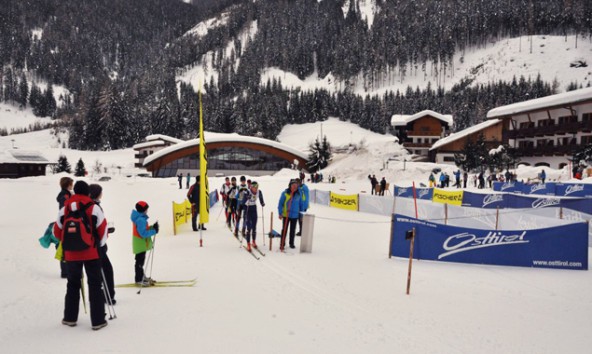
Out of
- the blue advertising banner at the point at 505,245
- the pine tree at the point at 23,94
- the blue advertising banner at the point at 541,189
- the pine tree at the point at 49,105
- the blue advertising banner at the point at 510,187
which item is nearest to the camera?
the blue advertising banner at the point at 505,245

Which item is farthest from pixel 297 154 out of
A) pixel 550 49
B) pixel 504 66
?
pixel 550 49

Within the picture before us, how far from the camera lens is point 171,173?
214 feet

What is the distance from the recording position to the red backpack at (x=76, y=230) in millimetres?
4301

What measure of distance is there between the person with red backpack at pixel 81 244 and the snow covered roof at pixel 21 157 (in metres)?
66.9

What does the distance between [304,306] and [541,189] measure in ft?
73.5

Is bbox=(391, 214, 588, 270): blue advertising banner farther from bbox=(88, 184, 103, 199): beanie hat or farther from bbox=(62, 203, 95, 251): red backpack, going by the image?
bbox=(62, 203, 95, 251): red backpack

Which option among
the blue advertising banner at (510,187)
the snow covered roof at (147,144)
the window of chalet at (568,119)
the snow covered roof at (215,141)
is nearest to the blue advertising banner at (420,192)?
the blue advertising banner at (510,187)

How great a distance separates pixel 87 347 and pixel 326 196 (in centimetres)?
2109

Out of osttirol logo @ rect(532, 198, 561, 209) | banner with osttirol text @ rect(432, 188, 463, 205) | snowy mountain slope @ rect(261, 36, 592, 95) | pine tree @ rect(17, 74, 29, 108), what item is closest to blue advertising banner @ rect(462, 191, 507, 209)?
banner with osttirol text @ rect(432, 188, 463, 205)

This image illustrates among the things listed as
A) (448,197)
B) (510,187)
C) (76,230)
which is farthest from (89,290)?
(510,187)

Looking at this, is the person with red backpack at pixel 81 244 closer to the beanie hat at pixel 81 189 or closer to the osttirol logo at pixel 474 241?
the beanie hat at pixel 81 189

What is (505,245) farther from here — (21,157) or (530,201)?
(21,157)

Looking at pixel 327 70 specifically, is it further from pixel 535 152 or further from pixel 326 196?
pixel 326 196

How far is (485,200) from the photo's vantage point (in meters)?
18.7
